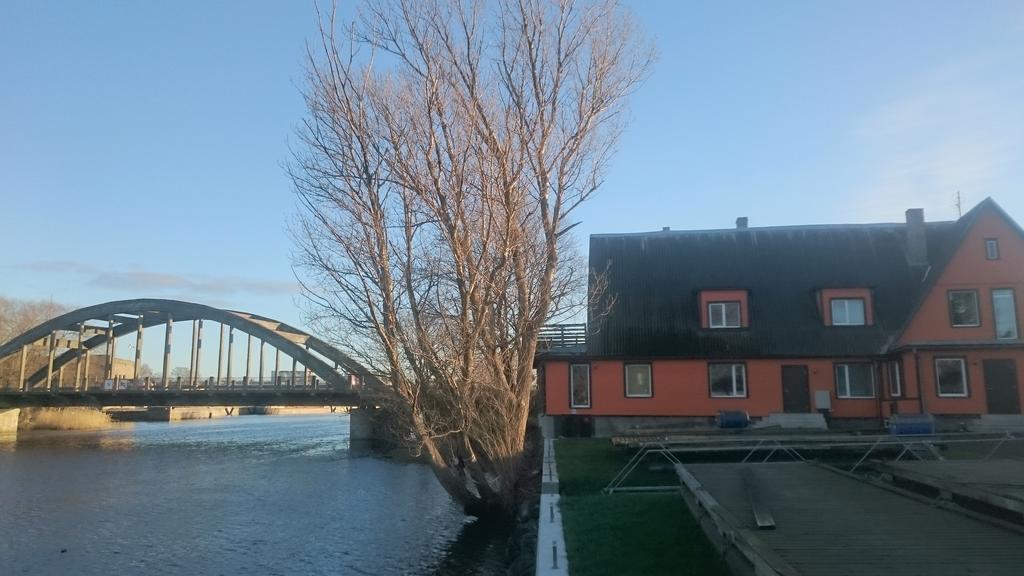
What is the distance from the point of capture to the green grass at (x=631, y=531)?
9477 millimetres

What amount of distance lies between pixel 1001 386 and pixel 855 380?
178 inches

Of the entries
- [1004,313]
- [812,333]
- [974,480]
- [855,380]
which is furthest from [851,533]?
[1004,313]

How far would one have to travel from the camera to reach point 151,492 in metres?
27.0

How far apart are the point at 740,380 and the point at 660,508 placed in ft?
50.9

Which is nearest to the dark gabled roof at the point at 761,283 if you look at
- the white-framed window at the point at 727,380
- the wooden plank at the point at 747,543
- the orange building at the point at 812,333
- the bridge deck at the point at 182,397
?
the orange building at the point at 812,333

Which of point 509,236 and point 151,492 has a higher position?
point 509,236

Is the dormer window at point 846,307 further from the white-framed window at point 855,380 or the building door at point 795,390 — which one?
the building door at point 795,390

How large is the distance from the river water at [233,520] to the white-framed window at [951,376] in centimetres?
1695

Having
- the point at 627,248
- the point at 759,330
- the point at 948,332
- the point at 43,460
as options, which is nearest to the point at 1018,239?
the point at 948,332

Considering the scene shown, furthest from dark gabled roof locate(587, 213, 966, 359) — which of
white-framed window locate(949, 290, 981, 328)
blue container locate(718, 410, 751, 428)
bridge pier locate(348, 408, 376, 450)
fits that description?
bridge pier locate(348, 408, 376, 450)

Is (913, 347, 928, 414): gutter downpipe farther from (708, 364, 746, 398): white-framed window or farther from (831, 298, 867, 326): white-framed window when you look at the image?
(708, 364, 746, 398): white-framed window

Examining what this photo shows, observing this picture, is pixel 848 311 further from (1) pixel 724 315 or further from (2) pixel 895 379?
(1) pixel 724 315

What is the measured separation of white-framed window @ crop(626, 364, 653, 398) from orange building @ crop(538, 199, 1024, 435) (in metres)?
0.04

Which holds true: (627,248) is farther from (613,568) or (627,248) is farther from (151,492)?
(613,568)
